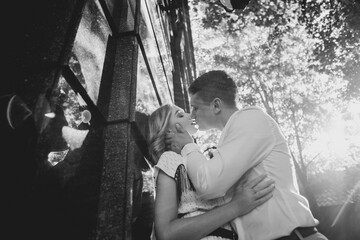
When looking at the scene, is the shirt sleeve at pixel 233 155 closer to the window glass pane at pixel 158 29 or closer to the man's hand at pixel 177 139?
the man's hand at pixel 177 139

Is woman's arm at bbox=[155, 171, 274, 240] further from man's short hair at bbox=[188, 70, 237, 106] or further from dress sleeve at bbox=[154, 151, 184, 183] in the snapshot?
man's short hair at bbox=[188, 70, 237, 106]

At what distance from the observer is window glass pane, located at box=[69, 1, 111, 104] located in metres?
1.54

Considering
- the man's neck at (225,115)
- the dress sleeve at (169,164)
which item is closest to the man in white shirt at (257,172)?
the dress sleeve at (169,164)

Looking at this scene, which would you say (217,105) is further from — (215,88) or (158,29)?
(158,29)

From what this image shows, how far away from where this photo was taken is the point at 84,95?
5.31 feet

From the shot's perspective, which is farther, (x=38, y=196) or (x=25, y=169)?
(x=38, y=196)

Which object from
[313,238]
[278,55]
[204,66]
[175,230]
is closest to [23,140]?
[175,230]

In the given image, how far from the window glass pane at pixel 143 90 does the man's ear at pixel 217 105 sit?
773mm

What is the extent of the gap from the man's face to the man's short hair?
6 cm

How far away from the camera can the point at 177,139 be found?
232cm

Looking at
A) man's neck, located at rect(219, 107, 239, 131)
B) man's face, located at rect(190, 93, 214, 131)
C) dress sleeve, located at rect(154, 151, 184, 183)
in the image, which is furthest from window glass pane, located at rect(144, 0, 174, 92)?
dress sleeve, located at rect(154, 151, 184, 183)

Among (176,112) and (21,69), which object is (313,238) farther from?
(21,69)

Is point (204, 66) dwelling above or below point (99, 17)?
above

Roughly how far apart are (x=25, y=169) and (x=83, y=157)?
1.90ft
